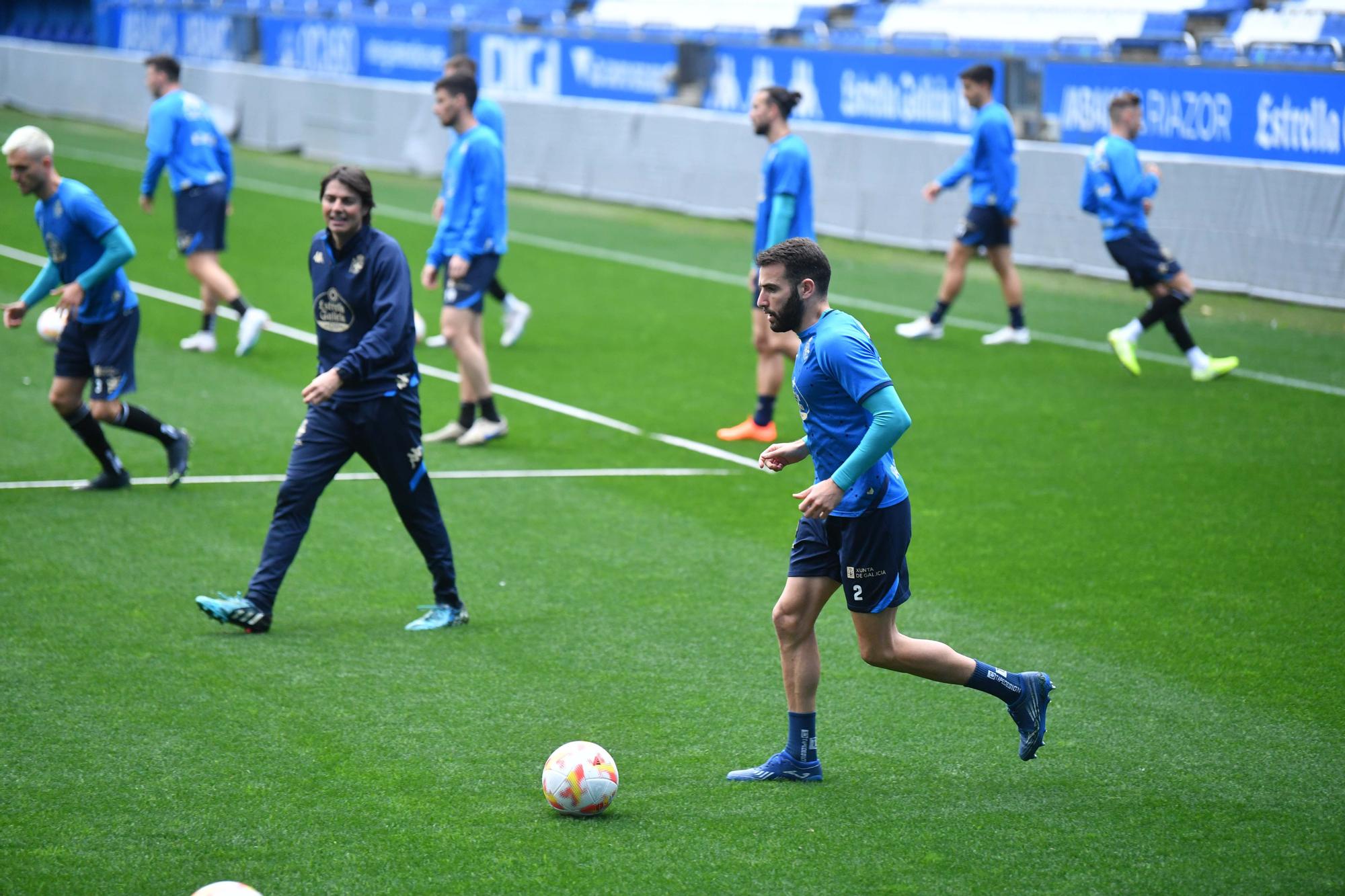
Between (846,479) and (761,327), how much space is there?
5.95 metres

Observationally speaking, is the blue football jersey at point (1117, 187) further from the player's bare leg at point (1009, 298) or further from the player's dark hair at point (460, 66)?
the player's dark hair at point (460, 66)

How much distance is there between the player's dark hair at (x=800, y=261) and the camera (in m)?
5.40

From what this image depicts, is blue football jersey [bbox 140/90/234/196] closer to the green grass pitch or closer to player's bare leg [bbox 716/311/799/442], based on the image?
the green grass pitch

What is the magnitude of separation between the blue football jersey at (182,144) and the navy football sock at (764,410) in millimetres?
5858

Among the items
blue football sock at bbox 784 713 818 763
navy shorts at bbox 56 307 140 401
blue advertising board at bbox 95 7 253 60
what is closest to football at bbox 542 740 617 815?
blue football sock at bbox 784 713 818 763

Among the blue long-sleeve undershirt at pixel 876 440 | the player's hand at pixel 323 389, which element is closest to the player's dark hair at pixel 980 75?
the player's hand at pixel 323 389

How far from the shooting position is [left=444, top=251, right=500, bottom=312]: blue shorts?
1090 centimetres

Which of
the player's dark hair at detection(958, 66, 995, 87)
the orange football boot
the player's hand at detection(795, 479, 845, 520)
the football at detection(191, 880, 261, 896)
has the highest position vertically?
the player's dark hair at detection(958, 66, 995, 87)

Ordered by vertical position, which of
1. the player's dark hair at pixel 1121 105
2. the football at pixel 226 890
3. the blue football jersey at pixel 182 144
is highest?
the player's dark hair at pixel 1121 105

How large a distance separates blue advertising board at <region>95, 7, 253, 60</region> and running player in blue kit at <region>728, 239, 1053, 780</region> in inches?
1249

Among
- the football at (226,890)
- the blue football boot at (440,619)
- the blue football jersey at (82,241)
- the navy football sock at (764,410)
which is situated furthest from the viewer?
the navy football sock at (764,410)

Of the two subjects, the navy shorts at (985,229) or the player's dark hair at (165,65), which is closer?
the player's dark hair at (165,65)

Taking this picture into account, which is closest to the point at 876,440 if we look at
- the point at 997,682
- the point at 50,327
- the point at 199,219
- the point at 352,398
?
the point at 997,682

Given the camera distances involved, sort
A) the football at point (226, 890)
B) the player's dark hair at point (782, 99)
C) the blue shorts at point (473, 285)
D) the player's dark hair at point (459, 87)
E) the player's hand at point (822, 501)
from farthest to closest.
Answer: the blue shorts at point (473, 285)
the player's dark hair at point (782, 99)
the player's dark hair at point (459, 87)
the player's hand at point (822, 501)
the football at point (226, 890)
